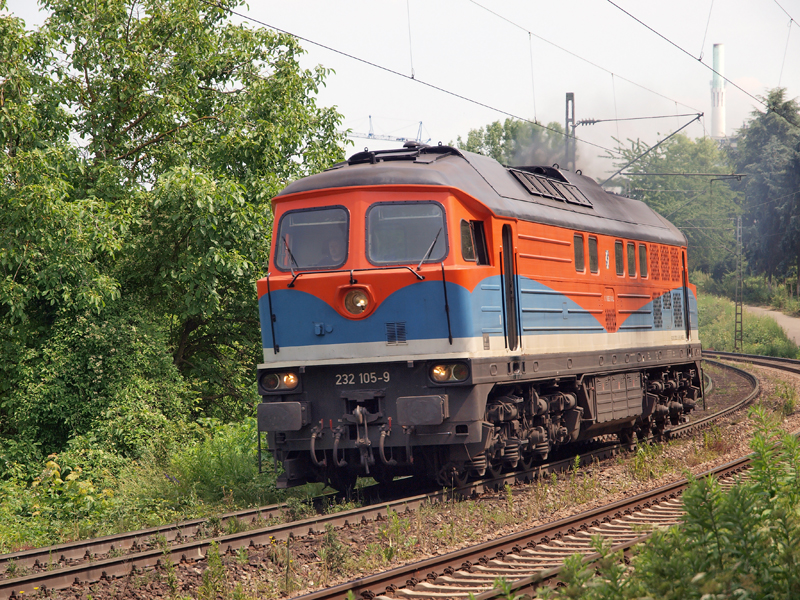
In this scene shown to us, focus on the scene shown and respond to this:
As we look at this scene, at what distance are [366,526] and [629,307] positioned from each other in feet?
23.1

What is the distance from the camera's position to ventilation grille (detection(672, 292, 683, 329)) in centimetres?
1608

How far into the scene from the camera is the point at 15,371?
13.8 m

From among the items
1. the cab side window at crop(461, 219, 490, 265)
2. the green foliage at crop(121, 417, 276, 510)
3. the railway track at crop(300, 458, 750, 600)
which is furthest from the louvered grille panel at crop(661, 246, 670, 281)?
the green foliage at crop(121, 417, 276, 510)

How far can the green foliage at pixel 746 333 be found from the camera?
136 feet

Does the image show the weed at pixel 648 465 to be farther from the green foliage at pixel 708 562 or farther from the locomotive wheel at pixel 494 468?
the green foliage at pixel 708 562

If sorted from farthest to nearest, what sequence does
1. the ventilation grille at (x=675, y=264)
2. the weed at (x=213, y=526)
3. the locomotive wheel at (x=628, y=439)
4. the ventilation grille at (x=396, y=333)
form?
1. the ventilation grille at (x=675, y=264)
2. the locomotive wheel at (x=628, y=439)
3. the ventilation grille at (x=396, y=333)
4. the weed at (x=213, y=526)

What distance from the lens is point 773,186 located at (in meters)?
55.1

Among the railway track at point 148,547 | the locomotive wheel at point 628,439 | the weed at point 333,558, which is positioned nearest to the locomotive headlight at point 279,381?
the railway track at point 148,547

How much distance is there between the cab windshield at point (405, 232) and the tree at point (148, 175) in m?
4.65

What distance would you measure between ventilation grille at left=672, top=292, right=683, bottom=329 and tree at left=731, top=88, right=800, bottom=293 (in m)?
38.0

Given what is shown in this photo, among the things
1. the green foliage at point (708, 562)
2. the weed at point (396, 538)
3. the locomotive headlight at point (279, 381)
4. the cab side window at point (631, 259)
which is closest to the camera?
the green foliage at point (708, 562)

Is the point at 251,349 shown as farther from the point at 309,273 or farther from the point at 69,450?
the point at 309,273

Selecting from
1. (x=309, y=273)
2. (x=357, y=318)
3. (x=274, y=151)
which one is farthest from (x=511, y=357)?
(x=274, y=151)

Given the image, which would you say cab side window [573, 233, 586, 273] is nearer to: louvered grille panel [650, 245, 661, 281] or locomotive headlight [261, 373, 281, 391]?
louvered grille panel [650, 245, 661, 281]
